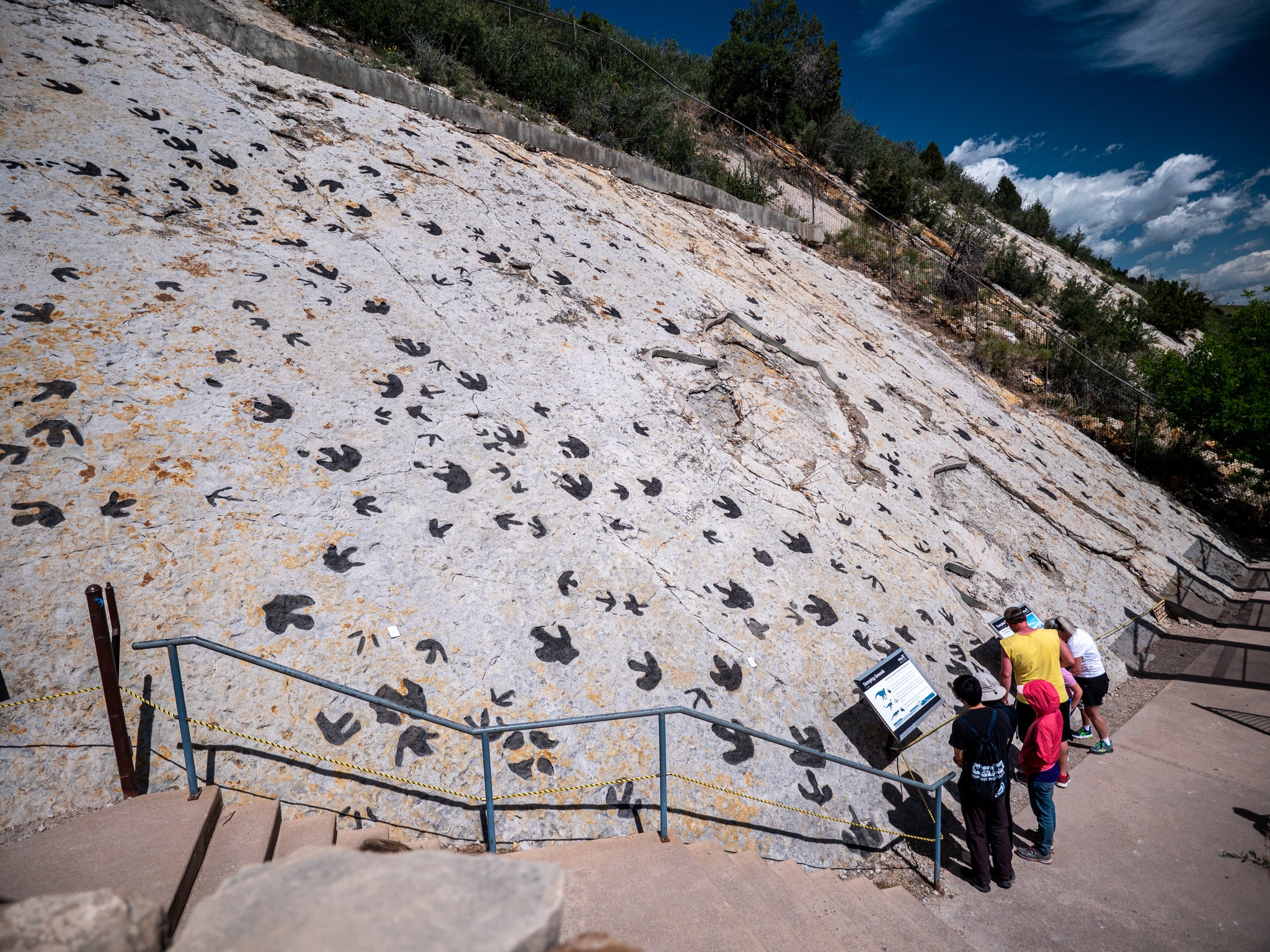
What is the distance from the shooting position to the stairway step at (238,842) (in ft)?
7.77

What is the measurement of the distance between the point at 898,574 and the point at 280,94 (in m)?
8.67

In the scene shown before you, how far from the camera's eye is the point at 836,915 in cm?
319

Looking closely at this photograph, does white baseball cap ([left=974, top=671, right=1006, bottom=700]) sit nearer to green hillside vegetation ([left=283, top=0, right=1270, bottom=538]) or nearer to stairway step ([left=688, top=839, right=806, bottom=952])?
stairway step ([left=688, top=839, right=806, bottom=952])

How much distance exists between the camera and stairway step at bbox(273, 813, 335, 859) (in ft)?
8.87

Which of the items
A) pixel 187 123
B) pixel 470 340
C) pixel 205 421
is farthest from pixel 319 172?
pixel 205 421

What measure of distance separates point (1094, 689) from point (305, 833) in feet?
20.0

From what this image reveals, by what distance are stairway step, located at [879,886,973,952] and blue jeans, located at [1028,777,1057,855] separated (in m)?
1.09

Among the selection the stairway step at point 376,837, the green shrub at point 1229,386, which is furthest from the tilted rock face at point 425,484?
the green shrub at point 1229,386

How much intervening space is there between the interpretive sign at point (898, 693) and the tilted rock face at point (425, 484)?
0.46 metres

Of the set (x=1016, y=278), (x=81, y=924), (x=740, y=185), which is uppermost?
(x=1016, y=278)

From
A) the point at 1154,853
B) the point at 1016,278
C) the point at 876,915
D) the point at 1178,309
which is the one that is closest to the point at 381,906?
the point at 876,915

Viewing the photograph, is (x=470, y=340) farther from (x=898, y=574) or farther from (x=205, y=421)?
(x=898, y=574)

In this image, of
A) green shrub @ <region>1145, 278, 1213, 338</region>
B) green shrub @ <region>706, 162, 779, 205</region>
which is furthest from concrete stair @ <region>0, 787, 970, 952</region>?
green shrub @ <region>1145, 278, 1213, 338</region>

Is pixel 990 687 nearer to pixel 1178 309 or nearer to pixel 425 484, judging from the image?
pixel 425 484
